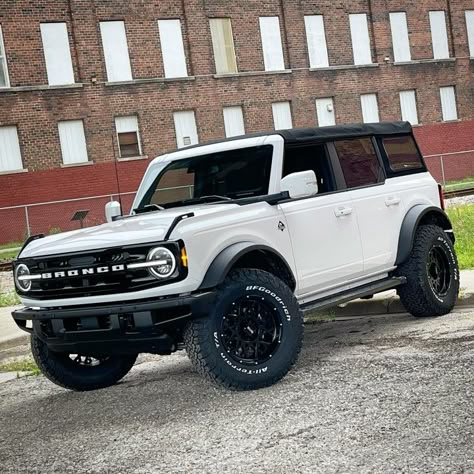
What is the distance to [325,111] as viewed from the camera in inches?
1628

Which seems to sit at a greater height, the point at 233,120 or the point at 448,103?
the point at 233,120

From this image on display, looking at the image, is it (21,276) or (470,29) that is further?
(470,29)

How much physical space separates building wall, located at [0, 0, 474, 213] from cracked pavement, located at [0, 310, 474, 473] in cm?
2661

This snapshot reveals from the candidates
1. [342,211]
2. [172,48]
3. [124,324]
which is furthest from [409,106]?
[124,324]

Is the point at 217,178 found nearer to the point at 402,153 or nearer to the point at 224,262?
the point at 224,262

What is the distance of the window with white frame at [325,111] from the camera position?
41.2 m

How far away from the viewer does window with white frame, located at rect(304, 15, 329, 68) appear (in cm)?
4103

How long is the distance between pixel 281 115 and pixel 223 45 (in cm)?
382

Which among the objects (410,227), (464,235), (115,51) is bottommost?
(464,235)

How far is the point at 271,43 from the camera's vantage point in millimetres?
39844

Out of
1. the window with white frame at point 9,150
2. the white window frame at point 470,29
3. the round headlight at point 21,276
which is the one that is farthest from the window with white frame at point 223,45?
the round headlight at point 21,276

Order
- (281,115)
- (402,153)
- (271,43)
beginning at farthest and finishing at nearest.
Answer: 1. (281,115)
2. (271,43)
3. (402,153)

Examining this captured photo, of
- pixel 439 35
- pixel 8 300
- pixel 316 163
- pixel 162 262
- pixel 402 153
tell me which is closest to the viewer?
pixel 162 262

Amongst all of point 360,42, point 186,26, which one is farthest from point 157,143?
point 360,42
